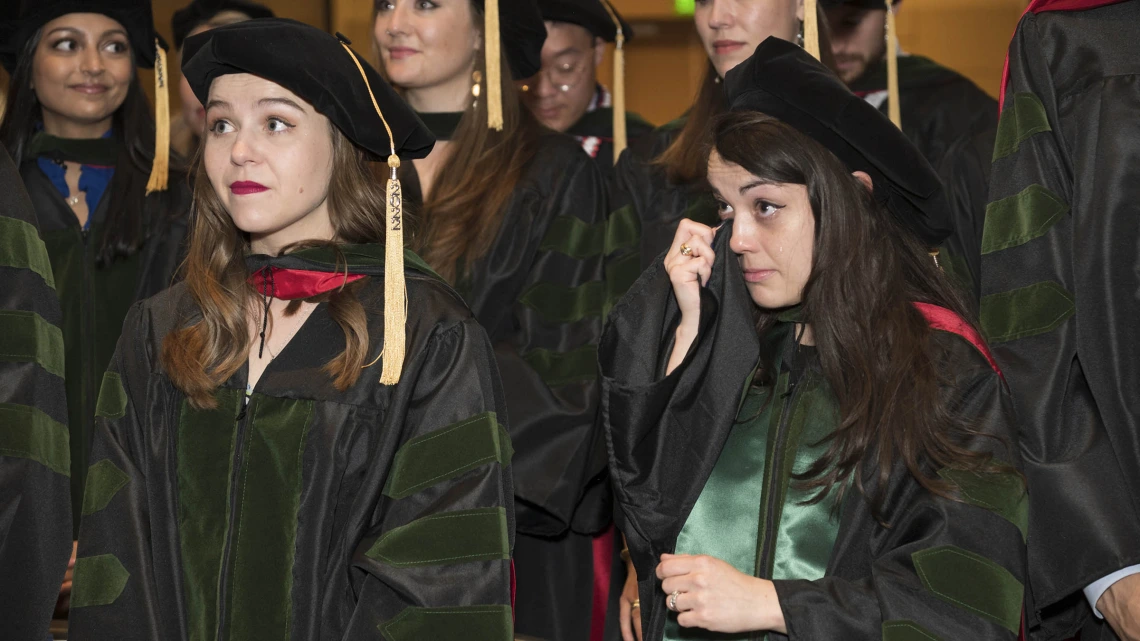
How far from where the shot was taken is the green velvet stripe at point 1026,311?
2750 mm

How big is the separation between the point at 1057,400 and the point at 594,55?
9.67ft

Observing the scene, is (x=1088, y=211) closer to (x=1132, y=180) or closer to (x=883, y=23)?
(x=1132, y=180)

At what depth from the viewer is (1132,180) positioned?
8.87 ft

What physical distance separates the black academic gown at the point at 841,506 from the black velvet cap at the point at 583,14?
2.31 meters

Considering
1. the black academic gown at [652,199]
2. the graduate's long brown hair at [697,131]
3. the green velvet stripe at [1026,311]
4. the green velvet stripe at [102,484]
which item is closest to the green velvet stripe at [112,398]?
the green velvet stripe at [102,484]

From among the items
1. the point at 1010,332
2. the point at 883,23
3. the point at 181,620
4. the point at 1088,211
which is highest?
the point at 883,23

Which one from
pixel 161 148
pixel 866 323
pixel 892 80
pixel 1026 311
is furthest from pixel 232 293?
pixel 892 80

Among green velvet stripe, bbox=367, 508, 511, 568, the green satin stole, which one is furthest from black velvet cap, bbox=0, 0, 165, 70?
Result: the green satin stole

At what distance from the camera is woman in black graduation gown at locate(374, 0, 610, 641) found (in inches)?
138

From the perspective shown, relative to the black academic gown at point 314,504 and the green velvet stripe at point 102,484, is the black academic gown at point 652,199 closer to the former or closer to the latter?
the black academic gown at point 314,504

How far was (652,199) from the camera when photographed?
3834 mm

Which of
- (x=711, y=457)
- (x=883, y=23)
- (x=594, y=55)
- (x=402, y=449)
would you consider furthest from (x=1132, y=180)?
(x=594, y=55)

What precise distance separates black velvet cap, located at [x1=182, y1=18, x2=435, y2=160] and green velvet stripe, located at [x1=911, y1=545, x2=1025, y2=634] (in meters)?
1.34

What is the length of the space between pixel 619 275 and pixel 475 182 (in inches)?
19.3
